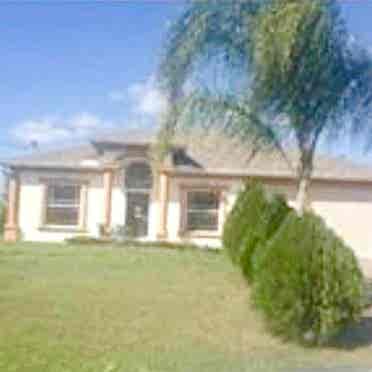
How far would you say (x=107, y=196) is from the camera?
27656mm

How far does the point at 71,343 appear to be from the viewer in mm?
9156

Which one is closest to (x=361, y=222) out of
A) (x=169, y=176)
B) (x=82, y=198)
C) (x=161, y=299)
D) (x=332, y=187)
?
(x=332, y=187)

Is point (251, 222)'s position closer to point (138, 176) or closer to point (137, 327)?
point (137, 327)

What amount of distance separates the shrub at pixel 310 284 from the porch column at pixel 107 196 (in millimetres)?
18191

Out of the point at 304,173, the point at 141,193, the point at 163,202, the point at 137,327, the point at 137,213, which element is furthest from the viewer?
the point at 137,213

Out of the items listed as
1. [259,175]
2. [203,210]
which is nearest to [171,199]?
[203,210]

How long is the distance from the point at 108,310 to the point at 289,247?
11.0 feet

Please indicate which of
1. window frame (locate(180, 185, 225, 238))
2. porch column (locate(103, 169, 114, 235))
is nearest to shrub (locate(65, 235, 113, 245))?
porch column (locate(103, 169, 114, 235))

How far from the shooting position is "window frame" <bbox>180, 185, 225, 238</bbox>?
2802 cm

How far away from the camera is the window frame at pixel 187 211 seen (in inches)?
1103

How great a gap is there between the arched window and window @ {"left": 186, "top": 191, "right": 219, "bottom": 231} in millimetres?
1907

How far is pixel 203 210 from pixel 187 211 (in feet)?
2.23

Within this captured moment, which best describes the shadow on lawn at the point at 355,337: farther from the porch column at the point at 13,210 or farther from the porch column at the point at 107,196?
the porch column at the point at 13,210

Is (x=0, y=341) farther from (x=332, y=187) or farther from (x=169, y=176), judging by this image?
(x=332, y=187)
